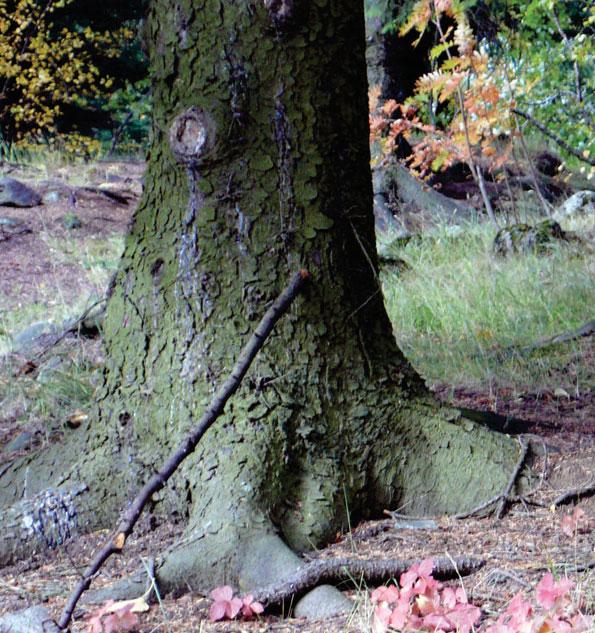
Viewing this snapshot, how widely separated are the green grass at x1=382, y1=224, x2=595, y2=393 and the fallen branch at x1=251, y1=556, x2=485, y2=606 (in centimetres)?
229

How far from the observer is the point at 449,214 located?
34.0 feet

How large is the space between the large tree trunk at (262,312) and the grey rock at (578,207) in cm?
724

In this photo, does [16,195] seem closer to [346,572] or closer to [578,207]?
[578,207]

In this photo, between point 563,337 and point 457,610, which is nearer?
point 457,610

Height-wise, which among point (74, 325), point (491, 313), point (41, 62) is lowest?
point (74, 325)

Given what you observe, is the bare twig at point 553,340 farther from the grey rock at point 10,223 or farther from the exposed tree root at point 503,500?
the grey rock at point 10,223

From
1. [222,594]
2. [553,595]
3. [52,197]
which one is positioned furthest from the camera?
[52,197]

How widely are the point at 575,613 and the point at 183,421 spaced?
4.71 feet

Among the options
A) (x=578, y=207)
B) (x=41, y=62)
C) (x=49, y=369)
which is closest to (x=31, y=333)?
(x=49, y=369)

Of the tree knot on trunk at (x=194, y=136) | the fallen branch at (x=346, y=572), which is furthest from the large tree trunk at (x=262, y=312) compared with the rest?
the fallen branch at (x=346, y=572)

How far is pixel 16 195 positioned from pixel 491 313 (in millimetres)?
6808

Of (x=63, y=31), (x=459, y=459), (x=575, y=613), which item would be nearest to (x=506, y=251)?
(x=459, y=459)

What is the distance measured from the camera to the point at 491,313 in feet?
18.5

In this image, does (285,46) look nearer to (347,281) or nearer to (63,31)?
(347,281)
